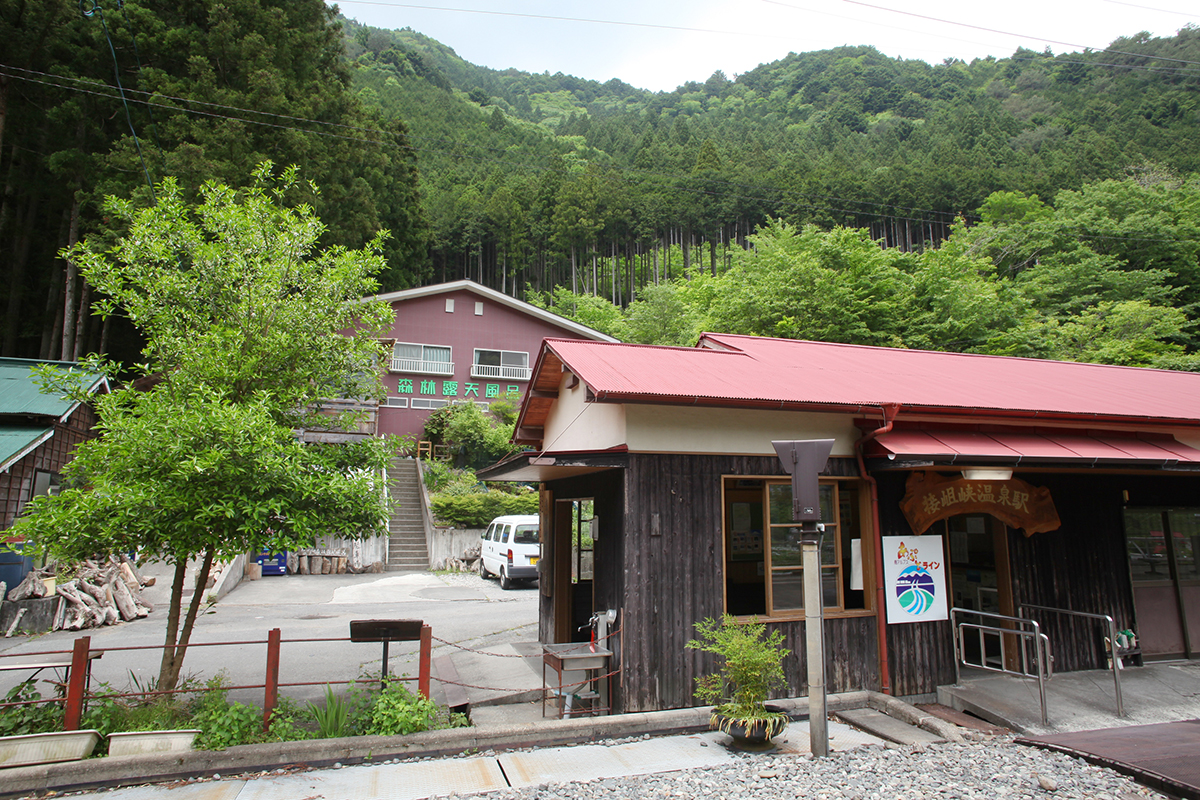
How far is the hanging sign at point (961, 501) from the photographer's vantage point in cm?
745

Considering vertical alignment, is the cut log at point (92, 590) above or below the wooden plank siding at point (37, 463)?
below

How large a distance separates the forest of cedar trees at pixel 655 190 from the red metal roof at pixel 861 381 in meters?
10.6

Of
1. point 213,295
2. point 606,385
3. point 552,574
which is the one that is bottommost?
point 552,574

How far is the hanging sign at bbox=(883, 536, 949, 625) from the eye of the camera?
7.39m

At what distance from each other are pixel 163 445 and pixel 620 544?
4230mm

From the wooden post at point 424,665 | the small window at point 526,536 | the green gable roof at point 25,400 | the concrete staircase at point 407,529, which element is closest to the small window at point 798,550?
the wooden post at point 424,665

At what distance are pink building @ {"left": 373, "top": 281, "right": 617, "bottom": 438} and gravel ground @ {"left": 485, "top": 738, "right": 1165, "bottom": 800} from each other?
23.4 m

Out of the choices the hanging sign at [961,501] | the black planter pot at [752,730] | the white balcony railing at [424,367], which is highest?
the white balcony railing at [424,367]

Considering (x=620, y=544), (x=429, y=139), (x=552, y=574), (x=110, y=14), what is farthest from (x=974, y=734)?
(x=429, y=139)

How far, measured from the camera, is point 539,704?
7258mm

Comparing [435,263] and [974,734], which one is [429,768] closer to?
[974,734]

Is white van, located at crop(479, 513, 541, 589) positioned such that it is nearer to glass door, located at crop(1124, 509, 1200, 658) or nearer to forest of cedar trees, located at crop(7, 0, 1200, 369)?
forest of cedar trees, located at crop(7, 0, 1200, 369)

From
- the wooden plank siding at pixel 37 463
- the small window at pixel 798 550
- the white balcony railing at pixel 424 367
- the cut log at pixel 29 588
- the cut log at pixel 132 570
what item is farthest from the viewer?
the white balcony railing at pixel 424 367

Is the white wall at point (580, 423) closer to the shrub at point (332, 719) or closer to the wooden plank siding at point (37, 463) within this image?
the shrub at point (332, 719)
